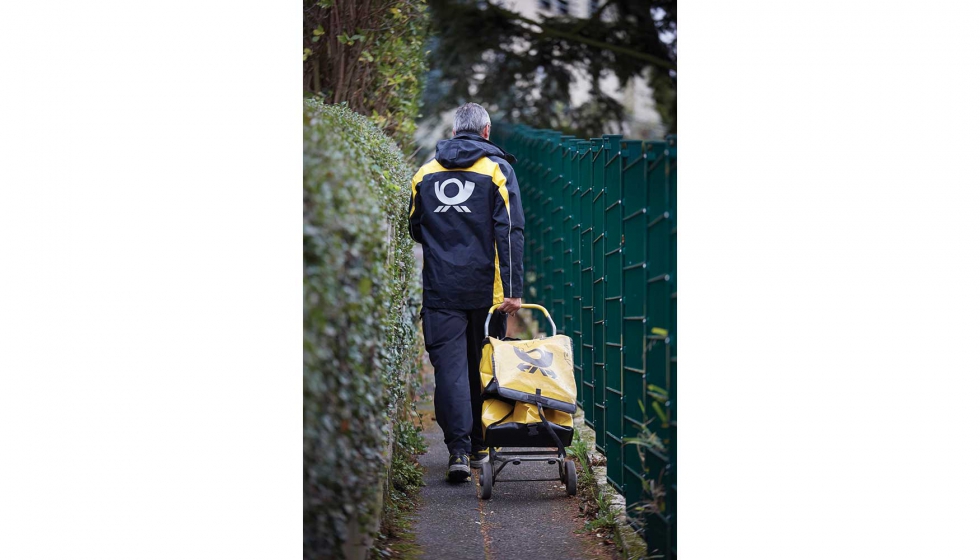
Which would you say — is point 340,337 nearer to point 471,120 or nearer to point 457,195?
point 457,195

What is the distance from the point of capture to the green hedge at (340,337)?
230cm

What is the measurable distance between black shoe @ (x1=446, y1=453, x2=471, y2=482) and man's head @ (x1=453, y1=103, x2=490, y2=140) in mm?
1450

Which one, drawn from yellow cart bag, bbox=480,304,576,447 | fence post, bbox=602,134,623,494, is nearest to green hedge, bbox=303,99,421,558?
yellow cart bag, bbox=480,304,576,447

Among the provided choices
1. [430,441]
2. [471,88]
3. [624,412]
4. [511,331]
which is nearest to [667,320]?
[624,412]

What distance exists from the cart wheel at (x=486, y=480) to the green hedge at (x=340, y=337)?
0.99 meters

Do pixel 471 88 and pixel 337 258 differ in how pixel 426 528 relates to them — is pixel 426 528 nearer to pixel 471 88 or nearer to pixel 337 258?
pixel 337 258

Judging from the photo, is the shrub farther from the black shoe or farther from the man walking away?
the black shoe

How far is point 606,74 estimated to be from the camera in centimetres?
826

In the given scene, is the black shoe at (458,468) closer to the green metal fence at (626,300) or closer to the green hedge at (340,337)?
the green metal fence at (626,300)

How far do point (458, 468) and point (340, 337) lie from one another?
1937mm

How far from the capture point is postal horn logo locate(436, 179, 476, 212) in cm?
416

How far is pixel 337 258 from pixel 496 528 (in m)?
1.58

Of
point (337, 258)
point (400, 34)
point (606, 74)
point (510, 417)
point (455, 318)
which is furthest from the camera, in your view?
point (606, 74)

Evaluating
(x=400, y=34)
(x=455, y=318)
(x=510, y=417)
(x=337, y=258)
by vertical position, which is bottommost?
(x=510, y=417)
